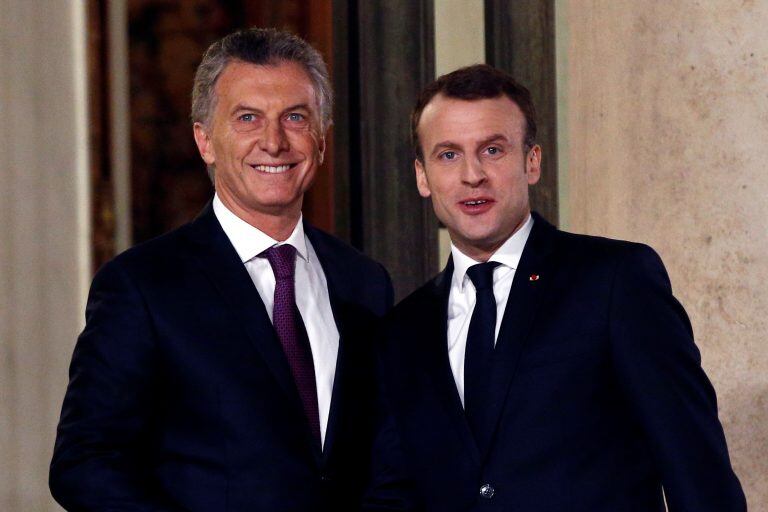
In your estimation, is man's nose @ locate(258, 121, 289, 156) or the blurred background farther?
the blurred background

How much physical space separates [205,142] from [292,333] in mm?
504

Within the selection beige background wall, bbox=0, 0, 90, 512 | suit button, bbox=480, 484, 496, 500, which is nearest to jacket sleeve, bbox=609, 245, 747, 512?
suit button, bbox=480, 484, 496, 500

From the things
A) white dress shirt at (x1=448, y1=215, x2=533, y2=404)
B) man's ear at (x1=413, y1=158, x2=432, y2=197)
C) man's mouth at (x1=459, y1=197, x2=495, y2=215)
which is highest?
man's ear at (x1=413, y1=158, x2=432, y2=197)

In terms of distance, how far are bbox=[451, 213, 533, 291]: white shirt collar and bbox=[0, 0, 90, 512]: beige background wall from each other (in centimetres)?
169

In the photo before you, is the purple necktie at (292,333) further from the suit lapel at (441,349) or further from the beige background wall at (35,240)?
the beige background wall at (35,240)

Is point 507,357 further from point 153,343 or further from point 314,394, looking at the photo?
point 153,343

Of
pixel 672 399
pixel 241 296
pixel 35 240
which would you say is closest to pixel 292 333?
pixel 241 296

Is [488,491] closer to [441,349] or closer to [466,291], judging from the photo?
[441,349]

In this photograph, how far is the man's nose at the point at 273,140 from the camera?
2963 mm

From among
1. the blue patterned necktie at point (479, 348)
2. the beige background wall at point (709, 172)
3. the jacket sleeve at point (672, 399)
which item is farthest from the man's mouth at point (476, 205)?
the beige background wall at point (709, 172)

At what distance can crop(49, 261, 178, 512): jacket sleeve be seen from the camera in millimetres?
2693

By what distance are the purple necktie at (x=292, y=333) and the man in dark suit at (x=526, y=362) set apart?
0.19 m

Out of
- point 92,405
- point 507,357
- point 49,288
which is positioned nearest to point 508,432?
point 507,357

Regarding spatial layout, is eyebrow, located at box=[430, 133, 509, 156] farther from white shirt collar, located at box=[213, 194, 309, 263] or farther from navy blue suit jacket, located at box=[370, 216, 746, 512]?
white shirt collar, located at box=[213, 194, 309, 263]
